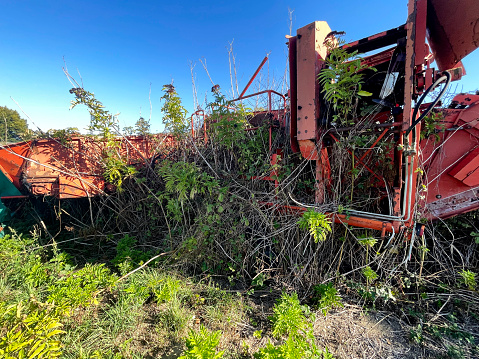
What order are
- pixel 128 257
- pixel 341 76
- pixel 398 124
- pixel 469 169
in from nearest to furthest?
pixel 398 124 → pixel 341 76 → pixel 469 169 → pixel 128 257

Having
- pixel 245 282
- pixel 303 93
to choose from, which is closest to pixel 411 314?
pixel 245 282

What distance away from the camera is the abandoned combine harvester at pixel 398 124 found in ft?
6.80

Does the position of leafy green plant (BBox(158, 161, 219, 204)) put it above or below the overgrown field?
above

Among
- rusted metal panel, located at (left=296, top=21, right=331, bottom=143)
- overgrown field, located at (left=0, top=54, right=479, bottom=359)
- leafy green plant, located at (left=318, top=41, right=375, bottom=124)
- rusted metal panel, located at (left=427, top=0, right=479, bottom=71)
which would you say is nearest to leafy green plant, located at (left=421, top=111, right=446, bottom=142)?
overgrown field, located at (left=0, top=54, right=479, bottom=359)

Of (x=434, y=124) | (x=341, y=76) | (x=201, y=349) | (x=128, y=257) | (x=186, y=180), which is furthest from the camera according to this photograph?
(x=128, y=257)

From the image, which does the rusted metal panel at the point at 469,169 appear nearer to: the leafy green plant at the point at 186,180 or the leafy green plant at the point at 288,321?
the leafy green plant at the point at 288,321

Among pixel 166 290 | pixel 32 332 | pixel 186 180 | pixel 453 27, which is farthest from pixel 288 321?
pixel 453 27

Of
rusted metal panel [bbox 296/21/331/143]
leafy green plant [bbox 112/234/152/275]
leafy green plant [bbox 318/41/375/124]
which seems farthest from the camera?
leafy green plant [bbox 112/234/152/275]

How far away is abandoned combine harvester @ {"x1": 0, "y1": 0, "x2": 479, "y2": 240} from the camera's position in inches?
81.6

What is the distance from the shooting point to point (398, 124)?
2.02 meters

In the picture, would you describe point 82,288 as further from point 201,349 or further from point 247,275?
point 247,275

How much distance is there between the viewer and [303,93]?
2.30 metres

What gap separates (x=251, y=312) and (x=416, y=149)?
110 inches

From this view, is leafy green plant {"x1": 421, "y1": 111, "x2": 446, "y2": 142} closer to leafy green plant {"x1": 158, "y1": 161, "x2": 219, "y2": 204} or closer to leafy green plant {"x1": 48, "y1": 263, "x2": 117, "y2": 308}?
leafy green plant {"x1": 158, "y1": 161, "x2": 219, "y2": 204}
